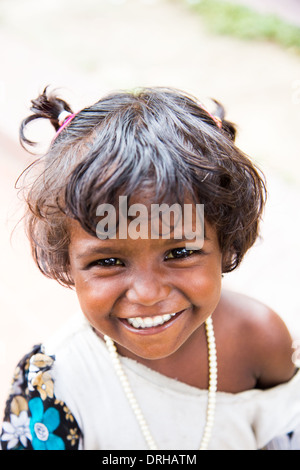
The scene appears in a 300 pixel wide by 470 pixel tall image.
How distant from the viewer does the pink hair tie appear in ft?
3.79

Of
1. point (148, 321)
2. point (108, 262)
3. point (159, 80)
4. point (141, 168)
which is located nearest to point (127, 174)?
point (141, 168)

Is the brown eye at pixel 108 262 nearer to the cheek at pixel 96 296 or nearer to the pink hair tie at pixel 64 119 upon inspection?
the cheek at pixel 96 296

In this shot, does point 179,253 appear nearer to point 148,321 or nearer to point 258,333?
point 148,321

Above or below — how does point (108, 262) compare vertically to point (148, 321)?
above

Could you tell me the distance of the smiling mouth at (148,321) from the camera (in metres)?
1.12

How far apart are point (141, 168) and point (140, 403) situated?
592 mm

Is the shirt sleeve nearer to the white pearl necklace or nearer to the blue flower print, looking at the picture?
the blue flower print

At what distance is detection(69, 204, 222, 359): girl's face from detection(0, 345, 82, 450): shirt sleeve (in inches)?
8.8

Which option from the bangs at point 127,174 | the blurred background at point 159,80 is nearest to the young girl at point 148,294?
the bangs at point 127,174

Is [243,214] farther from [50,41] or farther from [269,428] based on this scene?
[50,41]

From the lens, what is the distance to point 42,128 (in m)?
3.03

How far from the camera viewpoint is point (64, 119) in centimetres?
119

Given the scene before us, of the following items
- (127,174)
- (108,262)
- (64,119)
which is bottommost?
(108,262)

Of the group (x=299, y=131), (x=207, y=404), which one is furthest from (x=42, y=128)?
(x=207, y=404)
